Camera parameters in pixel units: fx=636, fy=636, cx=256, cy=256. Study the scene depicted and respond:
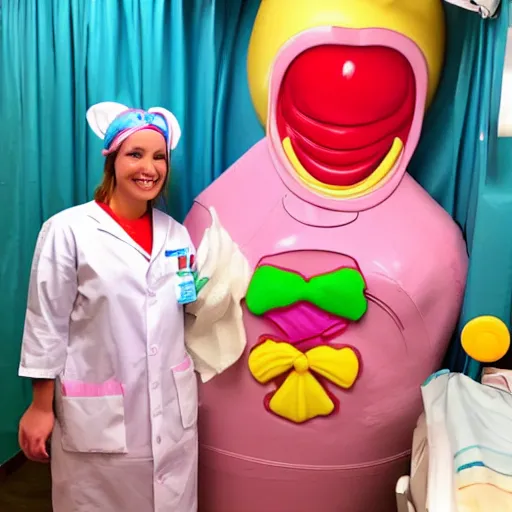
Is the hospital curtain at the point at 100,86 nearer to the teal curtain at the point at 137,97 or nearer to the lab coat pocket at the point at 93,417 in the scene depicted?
the teal curtain at the point at 137,97

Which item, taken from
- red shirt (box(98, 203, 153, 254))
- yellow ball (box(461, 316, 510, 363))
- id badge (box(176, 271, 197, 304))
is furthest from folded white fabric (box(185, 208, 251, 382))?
yellow ball (box(461, 316, 510, 363))

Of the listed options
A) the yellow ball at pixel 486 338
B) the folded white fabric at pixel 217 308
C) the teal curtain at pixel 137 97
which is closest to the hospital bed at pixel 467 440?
the yellow ball at pixel 486 338

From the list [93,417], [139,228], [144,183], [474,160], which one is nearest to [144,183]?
[144,183]

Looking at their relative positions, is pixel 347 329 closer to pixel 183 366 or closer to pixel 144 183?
pixel 183 366

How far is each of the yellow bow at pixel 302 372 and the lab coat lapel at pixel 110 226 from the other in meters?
0.36

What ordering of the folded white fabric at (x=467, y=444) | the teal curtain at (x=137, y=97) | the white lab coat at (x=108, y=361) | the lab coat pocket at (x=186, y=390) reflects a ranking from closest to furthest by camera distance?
the folded white fabric at (x=467, y=444)
the white lab coat at (x=108, y=361)
the lab coat pocket at (x=186, y=390)
the teal curtain at (x=137, y=97)

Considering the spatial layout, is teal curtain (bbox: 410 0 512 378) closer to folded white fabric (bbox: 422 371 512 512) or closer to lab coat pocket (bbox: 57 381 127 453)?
folded white fabric (bbox: 422 371 512 512)

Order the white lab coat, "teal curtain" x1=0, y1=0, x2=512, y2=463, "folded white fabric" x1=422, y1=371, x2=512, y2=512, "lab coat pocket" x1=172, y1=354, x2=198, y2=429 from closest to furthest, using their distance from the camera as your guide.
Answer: "folded white fabric" x1=422, y1=371, x2=512, y2=512 < the white lab coat < "lab coat pocket" x1=172, y1=354, x2=198, y2=429 < "teal curtain" x1=0, y1=0, x2=512, y2=463

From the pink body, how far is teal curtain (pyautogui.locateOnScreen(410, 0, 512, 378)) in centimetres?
7

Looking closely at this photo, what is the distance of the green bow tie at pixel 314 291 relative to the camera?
1.41 meters

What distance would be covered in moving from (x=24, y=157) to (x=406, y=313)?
1.16 metres

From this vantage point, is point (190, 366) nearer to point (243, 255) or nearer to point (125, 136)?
point (243, 255)

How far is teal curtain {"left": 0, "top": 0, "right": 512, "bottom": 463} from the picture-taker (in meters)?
1.63

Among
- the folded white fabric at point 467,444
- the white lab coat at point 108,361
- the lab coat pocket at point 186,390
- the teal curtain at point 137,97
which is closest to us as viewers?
the folded white fabric at point 467,444
